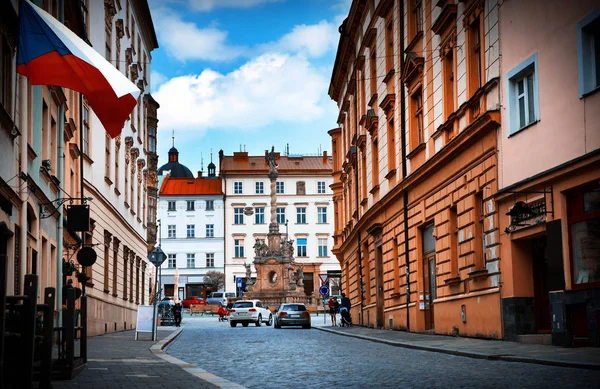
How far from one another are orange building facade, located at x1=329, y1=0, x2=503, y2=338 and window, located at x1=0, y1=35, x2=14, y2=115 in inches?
423

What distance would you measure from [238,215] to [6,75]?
92.4 metres

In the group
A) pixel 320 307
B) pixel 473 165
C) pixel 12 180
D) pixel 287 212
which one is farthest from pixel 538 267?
pixel 287 212

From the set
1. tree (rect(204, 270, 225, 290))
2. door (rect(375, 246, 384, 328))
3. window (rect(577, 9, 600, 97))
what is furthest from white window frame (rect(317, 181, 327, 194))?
window (rect(577, 9, 600, 97))

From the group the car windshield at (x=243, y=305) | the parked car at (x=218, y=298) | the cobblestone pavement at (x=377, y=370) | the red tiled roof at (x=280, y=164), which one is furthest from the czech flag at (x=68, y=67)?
the red tiled roof at (x=280, y=164)

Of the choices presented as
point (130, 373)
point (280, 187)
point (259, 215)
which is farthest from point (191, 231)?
point (130, 373)

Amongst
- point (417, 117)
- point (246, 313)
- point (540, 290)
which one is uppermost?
point (417, 117)

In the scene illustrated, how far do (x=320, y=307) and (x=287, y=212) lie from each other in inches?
917

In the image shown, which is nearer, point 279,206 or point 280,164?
point 279,206

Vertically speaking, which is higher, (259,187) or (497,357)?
(259,187)

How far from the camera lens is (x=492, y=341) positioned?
21.4 m

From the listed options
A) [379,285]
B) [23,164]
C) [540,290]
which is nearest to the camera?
[23,164]

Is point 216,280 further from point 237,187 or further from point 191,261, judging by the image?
point 237,187

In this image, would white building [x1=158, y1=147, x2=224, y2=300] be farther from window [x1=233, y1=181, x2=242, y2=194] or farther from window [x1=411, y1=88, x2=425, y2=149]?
window [x1=411, y1=88, x2=425, y2=149]

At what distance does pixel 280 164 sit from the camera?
4338 inches
